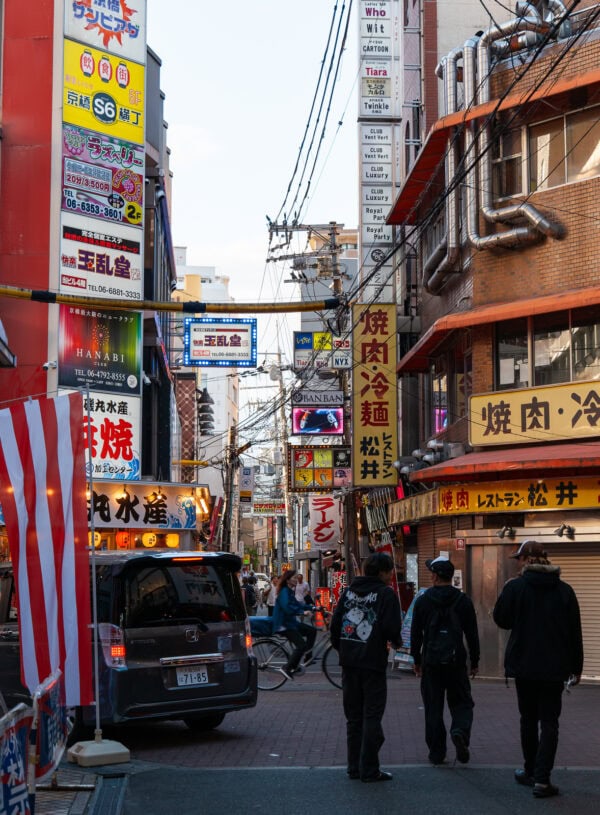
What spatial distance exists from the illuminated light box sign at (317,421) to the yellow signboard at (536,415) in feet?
41.9

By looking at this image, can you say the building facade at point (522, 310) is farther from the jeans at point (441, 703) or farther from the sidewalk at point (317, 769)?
the jeans at point (441, 703)

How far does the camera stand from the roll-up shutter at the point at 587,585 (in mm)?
18844

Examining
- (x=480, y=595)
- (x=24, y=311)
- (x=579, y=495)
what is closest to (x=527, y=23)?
(x=579, y=495)

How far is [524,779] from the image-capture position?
8680mm

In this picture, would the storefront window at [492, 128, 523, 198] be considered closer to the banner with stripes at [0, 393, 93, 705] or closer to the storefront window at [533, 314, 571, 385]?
the storefront window at [533, 314, 571, 385]

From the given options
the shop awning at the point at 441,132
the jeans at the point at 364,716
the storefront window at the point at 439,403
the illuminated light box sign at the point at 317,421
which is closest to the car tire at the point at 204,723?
the jeans at the point at 364,716

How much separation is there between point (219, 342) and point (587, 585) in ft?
40.9

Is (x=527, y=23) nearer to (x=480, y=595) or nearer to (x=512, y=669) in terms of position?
(x=480, y=595)

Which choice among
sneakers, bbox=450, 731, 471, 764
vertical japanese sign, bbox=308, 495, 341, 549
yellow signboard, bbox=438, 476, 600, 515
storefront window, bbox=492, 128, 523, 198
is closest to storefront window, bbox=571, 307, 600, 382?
yellow signboard, bbox=438, 476, 600, 515

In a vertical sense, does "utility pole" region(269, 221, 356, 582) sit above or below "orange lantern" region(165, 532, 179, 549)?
above

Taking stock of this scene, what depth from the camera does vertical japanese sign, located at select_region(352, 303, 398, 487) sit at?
2511 centimetres

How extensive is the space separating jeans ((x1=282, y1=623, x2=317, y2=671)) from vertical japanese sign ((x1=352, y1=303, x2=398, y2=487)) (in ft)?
26.9

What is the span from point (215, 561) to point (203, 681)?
121 cm

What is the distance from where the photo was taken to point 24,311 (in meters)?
25.3
